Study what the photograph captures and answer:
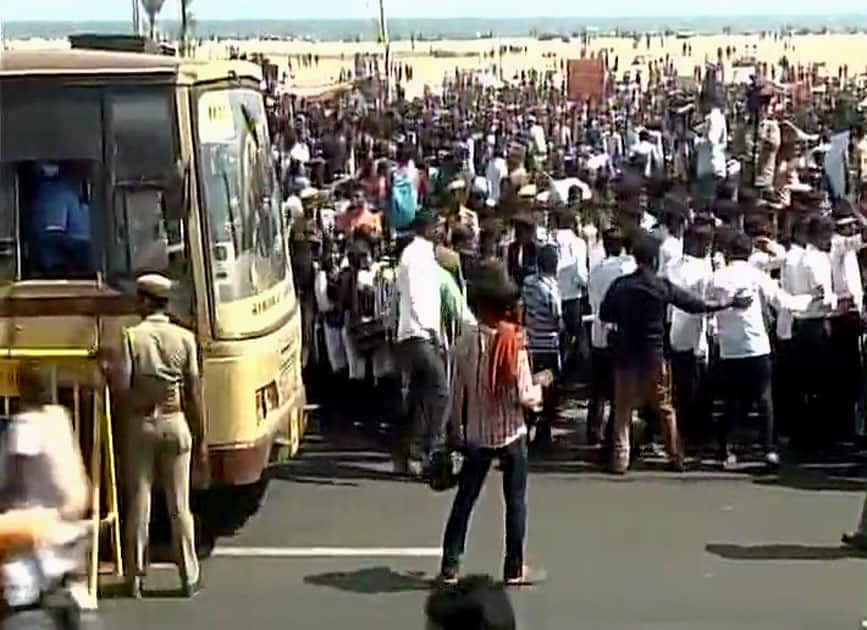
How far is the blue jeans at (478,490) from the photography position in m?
10.5

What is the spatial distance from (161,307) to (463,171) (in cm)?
1141

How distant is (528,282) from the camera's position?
555 inches

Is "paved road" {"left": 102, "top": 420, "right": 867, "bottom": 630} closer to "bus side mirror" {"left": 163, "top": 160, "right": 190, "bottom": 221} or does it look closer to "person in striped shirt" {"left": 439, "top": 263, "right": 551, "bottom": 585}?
"person in striped shirt" {"left": 439, "top": 263, "right": 551, "bottom": 585}

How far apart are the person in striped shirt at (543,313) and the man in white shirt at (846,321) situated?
1889 mm

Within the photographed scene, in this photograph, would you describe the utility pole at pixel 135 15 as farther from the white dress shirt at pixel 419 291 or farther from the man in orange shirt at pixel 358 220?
the white dress shirt at pixel 419 291

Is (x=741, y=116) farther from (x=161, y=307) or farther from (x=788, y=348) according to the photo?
(x=161, y=307)

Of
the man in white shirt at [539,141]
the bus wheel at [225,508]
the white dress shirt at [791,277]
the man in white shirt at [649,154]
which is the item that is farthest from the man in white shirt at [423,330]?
the man in white shirt at [539,141]

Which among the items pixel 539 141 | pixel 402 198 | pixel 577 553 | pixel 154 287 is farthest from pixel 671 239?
pixel 539 141

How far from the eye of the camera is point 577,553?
1172cm

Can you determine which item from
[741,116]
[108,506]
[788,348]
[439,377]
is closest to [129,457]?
[108,506]

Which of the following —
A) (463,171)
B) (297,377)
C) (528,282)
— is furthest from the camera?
(463,171)

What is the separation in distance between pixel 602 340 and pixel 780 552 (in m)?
2.85

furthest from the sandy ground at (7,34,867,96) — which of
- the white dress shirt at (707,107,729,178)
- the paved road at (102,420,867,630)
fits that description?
the paved road at (102,420,867,630)

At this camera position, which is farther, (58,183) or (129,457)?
(58,183)
